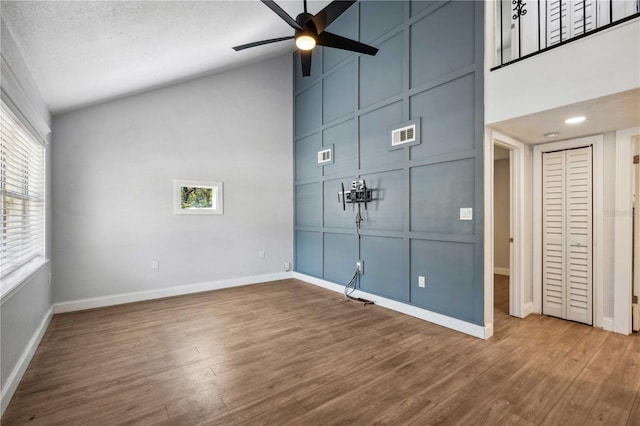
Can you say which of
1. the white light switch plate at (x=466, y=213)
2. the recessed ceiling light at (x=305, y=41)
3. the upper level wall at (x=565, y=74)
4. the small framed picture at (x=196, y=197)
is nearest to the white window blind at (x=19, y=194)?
the small framed picture at (x=196, y=197)

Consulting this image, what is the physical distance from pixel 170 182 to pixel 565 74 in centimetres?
502

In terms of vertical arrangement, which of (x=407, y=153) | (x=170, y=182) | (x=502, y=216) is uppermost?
(x=407, y=153)

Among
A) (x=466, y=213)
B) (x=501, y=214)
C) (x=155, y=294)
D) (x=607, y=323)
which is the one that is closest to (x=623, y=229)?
(x=607, y=323)

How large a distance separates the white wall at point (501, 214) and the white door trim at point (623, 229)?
9.52ft

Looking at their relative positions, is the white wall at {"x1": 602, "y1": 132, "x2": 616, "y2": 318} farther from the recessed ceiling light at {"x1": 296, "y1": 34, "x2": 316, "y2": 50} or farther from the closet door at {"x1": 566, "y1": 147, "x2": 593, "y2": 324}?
the recessed ceiling light at {"x1": 296, "y1": 34, "x2": 316, "y2": 50}

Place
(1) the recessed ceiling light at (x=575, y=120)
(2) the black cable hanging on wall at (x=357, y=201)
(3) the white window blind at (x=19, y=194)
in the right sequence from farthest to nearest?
(2) the black cable hanging on wall at (x=357, y=201), (1) the recessed ceiling light at (x=575, y=120), (3) the white window blind at (x=19, y=194)

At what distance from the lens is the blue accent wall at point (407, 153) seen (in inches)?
127

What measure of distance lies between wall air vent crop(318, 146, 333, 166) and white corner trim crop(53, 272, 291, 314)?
228 centimetres

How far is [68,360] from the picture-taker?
2697 mm

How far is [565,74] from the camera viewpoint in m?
2.53

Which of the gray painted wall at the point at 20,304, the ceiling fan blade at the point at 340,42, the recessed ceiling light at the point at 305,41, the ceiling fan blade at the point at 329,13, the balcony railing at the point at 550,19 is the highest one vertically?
the balcony railing at the point at 550,19

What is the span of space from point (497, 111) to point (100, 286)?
5396mm

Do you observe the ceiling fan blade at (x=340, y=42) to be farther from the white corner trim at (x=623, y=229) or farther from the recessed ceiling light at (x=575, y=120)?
the white corner trim at (x=623, y=229)

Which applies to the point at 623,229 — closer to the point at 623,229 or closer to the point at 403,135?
the point at 623,229
